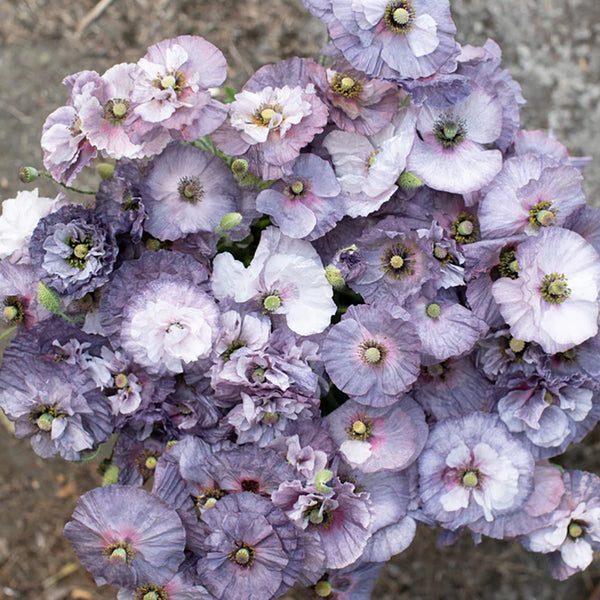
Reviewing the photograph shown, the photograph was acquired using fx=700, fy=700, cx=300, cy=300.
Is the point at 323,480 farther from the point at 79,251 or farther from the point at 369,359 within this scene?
the point at 79,251

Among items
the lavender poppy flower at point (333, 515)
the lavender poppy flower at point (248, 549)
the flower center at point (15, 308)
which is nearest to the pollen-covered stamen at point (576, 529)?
the lavender poppy flower at point (333, 515)

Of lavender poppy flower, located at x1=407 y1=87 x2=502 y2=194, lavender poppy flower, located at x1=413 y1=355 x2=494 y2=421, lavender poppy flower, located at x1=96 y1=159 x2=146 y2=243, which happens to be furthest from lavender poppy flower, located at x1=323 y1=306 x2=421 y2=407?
lavender poppy flower, located at x1=96 y1=159 x2=146 y2=243

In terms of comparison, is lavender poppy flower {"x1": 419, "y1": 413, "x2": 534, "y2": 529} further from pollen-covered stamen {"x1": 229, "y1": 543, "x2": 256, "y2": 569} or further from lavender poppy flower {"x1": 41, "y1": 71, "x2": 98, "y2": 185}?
lavender poppy flower {"x1": 41, "y1": 71, "x2": 98, "y2": 185}

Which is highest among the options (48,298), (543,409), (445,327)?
(48,298)

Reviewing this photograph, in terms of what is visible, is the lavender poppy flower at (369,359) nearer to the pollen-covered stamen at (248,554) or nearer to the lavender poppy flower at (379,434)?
the lavender poppy flower at (379,434)

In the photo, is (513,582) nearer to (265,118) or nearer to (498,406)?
(498,406)

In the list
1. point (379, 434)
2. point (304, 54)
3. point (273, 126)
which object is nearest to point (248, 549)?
point (379, 434)

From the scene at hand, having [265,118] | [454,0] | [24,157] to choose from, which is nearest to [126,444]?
[265,118]
